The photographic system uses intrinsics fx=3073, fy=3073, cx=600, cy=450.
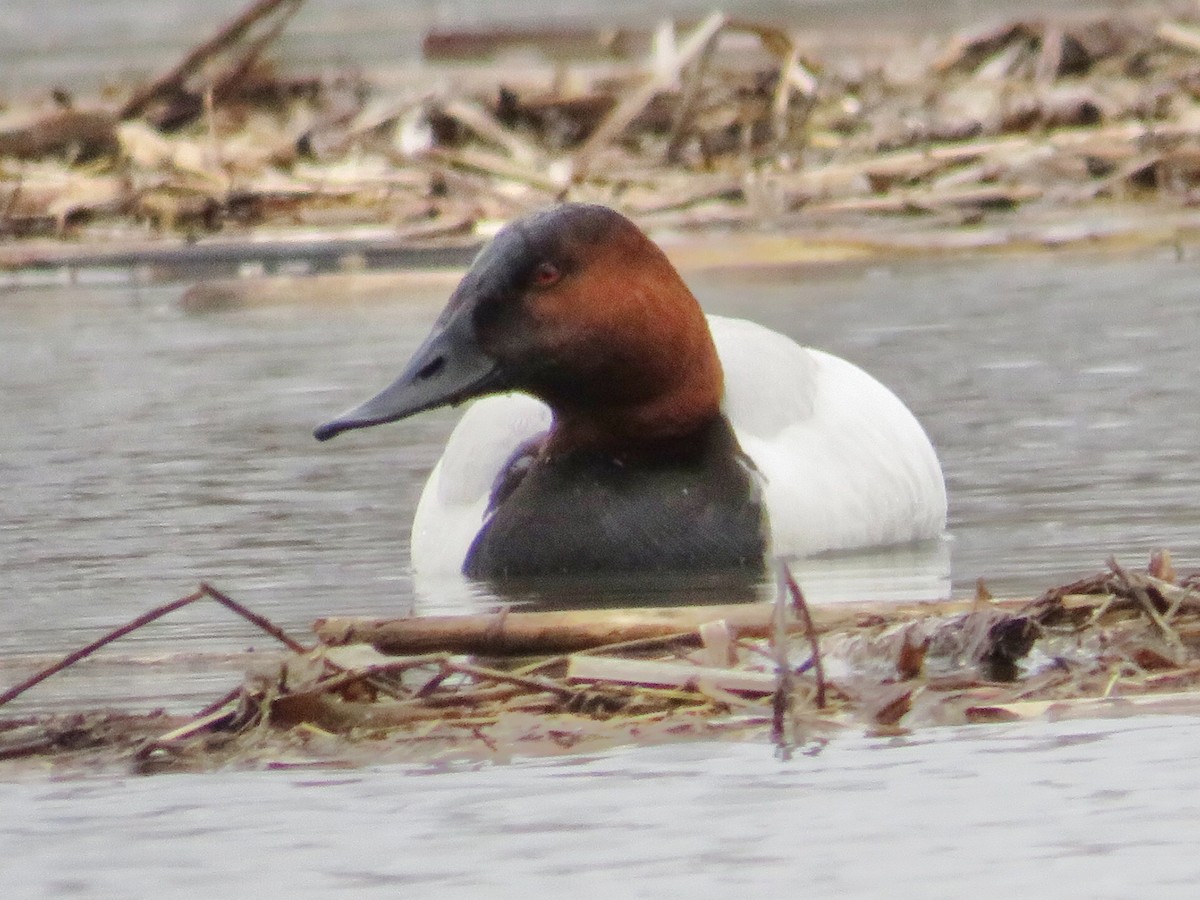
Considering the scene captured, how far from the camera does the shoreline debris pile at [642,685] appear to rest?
452 centimetres

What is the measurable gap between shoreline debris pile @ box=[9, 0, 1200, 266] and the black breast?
5.64 meters

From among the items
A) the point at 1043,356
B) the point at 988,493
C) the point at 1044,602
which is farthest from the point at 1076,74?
the point at 1044,602

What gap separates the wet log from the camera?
4918mm

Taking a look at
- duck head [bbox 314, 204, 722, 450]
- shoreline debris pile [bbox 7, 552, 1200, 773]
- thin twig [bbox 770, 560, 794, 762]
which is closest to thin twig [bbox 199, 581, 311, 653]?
shoreline debris pile [bbox 7, 552, 1200, 773]

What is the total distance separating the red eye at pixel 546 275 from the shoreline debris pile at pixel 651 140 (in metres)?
5.81

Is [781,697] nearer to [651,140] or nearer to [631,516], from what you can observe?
[631,516]

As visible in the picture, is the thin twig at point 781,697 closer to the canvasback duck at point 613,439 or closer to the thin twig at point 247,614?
the thin twig at point 247,614

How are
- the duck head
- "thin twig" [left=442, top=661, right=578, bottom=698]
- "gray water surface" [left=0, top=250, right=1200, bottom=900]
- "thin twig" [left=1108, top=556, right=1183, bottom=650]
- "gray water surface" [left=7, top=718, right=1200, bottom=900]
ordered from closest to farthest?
1. "gray water surface" [left=7, top=718, right=1200, bottom=900]
2. "gray water surface" [left=0, top=250, right=1200, bottom=900]
3. "thin twig" [left=442, top=661, right=578, bottom=698]
4. "thin twig" [left=1108, top=556, right=1183, bottom=650]
5. the duck head

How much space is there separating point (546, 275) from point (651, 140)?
296 inches

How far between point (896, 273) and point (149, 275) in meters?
3.12

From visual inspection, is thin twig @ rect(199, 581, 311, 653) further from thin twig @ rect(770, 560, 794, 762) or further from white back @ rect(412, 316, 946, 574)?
white back @ rect(412, 316, 946, 574)

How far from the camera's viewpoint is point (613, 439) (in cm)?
671

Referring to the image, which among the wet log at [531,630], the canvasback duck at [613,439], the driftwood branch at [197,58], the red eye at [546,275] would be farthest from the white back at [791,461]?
the driftwood branch at [197,58]

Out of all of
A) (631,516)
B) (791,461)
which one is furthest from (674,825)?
(791,461)
